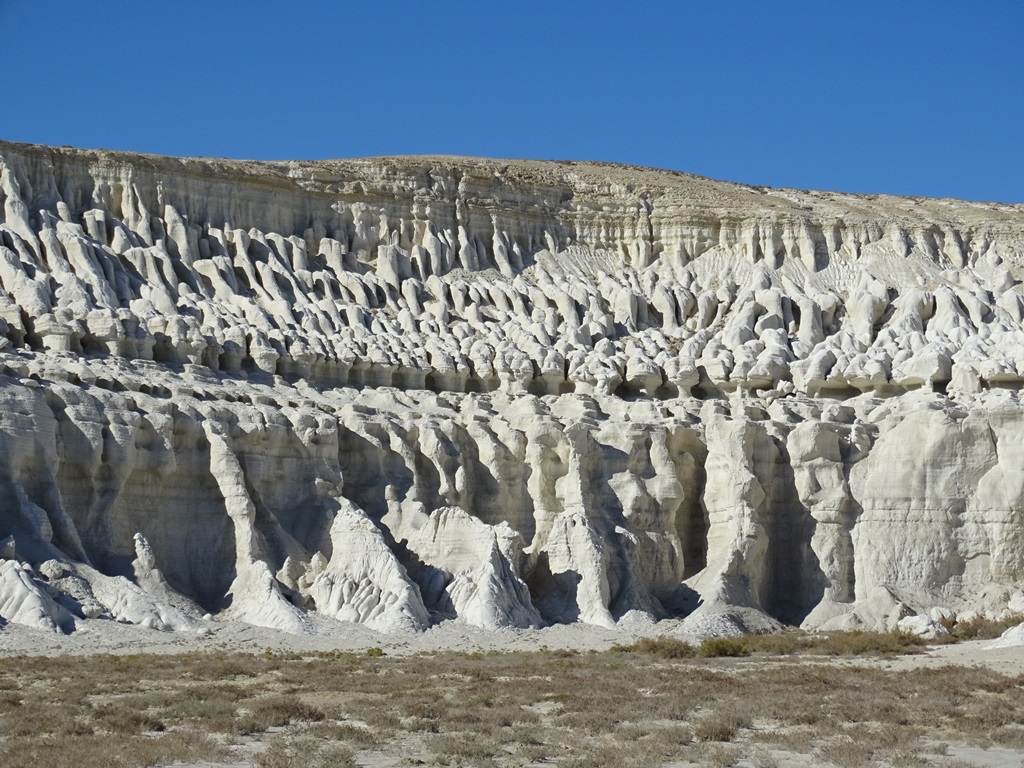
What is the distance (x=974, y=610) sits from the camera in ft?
181

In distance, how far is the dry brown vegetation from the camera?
28422 millimetres

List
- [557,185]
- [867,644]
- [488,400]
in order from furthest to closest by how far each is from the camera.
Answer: [557,185] < [488,400] < [867,644]

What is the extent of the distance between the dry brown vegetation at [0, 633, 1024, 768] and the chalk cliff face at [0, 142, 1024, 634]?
7.28 meters

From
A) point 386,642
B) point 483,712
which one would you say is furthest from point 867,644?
point 483,712

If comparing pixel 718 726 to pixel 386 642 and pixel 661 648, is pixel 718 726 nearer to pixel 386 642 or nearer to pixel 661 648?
pixel 661 648

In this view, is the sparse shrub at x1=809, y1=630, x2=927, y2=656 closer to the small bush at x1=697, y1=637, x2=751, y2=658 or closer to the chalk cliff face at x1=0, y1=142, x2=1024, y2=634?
the small bush at x1=697, y1=637, x2=751, y2=658

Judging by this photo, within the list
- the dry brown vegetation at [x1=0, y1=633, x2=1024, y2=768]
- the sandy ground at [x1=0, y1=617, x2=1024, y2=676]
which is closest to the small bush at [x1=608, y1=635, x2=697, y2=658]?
the sandy ground at [x1=0, y1=617, x2=1024, y2=676]

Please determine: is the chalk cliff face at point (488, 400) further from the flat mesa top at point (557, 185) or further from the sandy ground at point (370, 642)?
the sandy ground at point (370, 642)

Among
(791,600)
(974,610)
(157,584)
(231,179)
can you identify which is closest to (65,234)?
(231,179)

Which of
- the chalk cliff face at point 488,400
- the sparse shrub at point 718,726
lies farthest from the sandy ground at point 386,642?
the sparse shrub at point 718,726

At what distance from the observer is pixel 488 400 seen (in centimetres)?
6056

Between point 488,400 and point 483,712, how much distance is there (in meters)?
28.4

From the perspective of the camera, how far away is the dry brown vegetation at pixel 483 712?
2842 cm

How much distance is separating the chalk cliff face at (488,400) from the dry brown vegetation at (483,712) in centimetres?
728
